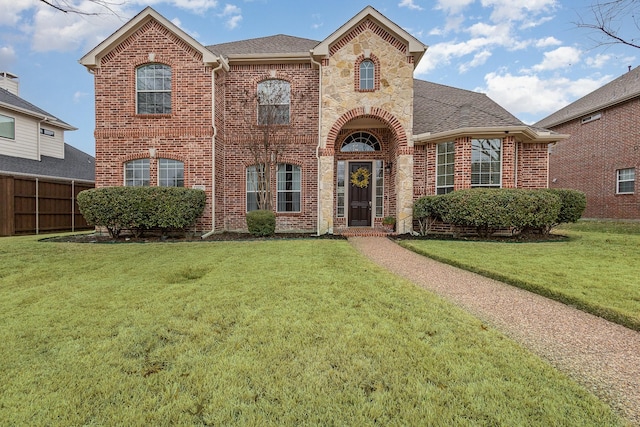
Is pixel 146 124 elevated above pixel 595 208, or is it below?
above

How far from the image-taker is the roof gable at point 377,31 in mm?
9852

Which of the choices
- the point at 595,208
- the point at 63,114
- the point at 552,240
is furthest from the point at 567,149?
the point at 63,114

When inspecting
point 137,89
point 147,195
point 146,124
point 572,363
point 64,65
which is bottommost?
point 572,363

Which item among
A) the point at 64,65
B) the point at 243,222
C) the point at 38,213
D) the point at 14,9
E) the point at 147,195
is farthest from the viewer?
the point at 38,213

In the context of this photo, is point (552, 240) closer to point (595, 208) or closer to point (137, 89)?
point (595, 208)

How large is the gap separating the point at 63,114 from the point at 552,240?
23666 millimetres

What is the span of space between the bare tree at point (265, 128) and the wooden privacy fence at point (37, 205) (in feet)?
27.5

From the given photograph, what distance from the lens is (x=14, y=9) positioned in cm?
454

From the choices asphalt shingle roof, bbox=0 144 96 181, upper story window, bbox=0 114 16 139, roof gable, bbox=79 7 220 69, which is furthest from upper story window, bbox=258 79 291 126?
upper story window, bbox=0 114 16 139

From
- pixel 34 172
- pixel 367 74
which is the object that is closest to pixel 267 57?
pixel 367 74

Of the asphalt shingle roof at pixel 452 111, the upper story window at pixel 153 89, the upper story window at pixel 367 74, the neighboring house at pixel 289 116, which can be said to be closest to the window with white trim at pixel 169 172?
the neighboring house at pixel 289 116

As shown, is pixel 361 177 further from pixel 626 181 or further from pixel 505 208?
pixel 626 181

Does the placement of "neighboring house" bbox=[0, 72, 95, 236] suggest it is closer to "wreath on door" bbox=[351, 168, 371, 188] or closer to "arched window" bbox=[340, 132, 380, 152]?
"arched window" bbox=[340, 132, 380, 152]

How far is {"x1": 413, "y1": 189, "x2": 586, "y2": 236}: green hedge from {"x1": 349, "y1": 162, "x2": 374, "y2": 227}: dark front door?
276 cm
